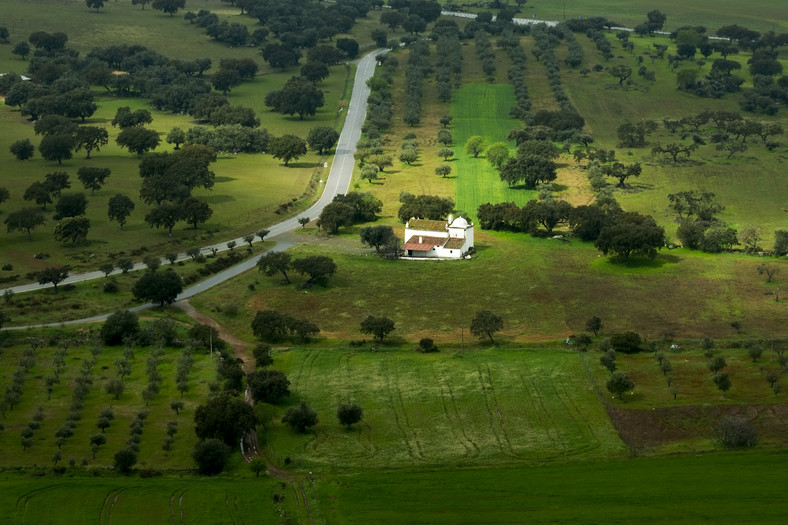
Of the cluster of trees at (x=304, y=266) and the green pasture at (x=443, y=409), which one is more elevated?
the green pasture at (x=443, y=409)

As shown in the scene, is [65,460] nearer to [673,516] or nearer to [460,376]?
[460,376]

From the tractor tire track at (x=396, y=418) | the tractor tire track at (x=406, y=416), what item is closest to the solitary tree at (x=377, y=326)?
the tractor tire track at (x=406, y=416)

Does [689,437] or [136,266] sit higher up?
[689,437]

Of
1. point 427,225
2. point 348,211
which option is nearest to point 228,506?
point 427,225

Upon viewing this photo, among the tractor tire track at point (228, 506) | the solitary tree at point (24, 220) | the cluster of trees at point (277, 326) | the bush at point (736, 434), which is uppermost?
the bush at point (736, 434)

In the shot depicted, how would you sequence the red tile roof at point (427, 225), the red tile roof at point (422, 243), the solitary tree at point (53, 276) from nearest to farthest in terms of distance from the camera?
the solitary tree at point (53, 276)
the red tile roof at point (422, 243)
the red tile roof at point (427, 225)

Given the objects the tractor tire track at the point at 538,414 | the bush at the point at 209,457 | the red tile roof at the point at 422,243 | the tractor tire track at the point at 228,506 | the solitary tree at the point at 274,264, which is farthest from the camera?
the red tile roof at the point at 422,243

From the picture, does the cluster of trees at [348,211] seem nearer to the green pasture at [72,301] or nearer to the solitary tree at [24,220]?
the green pasture at [72,301]

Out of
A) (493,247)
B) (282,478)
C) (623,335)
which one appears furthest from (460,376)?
(493,247)
